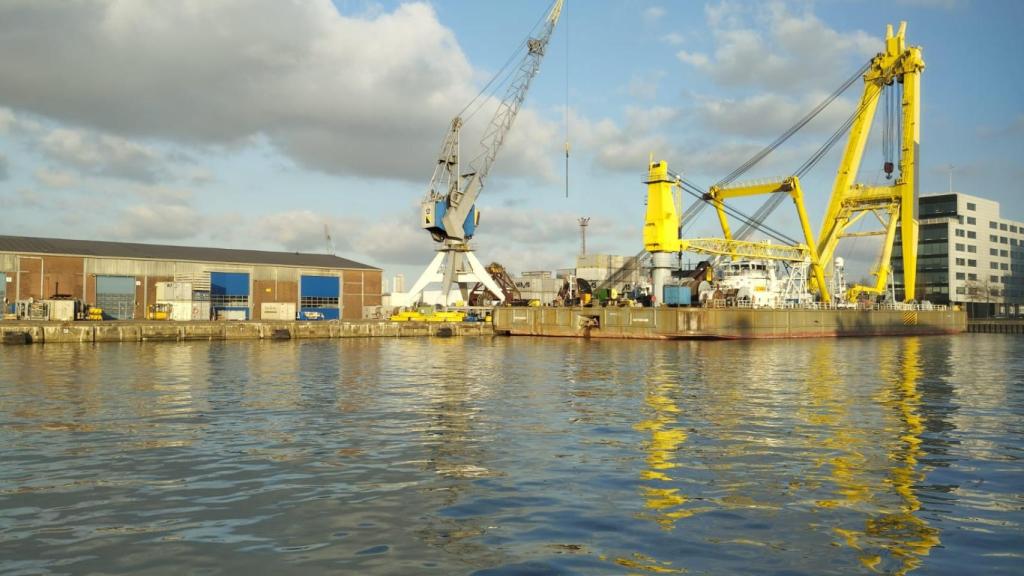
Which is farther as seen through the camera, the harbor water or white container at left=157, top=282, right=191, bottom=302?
white container at left=157, top=282, right=191, bottom=302

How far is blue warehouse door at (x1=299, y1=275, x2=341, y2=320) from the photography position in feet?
293

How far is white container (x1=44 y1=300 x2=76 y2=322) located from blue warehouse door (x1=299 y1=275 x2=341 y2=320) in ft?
82.7

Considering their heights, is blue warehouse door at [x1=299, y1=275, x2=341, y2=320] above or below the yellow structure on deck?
below

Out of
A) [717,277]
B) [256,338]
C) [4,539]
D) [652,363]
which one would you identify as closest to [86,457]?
[4,539]

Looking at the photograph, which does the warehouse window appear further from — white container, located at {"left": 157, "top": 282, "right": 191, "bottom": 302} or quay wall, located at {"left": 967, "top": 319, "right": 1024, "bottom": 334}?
quay wall, located at {"left": 967, "top": 319, "right": 1024, "bottom": 334}

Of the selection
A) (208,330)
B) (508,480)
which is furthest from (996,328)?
(508,480)

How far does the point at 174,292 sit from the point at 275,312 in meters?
12.1

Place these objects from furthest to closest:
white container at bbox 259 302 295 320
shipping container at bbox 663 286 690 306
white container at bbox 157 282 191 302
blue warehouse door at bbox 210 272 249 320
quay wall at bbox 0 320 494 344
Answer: white container at bbox 259 302 295 320, blue warehouse door at bbox 210 272 249 320, white container at bbox 157 282 191 302, shipping container at bbox 663 286 690 306, quay wall at bbox 0 320 494 344

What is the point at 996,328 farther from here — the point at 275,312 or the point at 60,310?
the point at 60,310

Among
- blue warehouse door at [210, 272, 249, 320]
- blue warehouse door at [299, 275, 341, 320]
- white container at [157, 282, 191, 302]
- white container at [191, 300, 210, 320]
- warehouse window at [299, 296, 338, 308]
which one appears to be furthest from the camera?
warehouse window at [299, 296, 338, 308]

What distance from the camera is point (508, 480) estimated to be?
11.9 meters

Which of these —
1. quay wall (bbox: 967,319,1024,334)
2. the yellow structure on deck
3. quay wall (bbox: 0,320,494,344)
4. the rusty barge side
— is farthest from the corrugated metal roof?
quay wall (bbox: 967,319,1024,334)

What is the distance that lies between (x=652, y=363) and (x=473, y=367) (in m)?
9.55

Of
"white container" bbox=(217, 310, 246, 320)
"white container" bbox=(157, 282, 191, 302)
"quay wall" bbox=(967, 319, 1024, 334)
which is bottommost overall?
"quay wall" bbox=(967, 319, 1024, 334)
